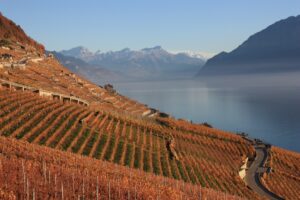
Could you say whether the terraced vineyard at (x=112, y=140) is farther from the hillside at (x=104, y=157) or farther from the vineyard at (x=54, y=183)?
the vineyard at (x=54, y=183)

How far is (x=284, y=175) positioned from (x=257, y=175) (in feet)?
26.6

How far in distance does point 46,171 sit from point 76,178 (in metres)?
1.24

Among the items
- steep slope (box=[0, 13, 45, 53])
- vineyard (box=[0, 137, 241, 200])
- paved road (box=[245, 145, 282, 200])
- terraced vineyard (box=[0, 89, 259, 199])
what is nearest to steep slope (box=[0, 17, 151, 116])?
steep slope (box=[0, 13, 45, 53])

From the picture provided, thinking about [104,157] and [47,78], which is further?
[47,78]

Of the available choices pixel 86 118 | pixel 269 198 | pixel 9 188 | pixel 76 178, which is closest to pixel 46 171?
pixel 76 178

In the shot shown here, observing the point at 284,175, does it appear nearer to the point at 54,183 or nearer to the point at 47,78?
the point at 47,78

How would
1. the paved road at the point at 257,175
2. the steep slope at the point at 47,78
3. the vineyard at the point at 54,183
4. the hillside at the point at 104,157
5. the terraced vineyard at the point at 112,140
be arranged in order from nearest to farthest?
the vineyard at the point at 54,183
the hillside at the point at 104,157
the terraced vineyard at the point at 112,140
the paved road at the point at 257,175
the steep slope at the point at 47,78

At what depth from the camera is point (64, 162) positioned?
2253cm

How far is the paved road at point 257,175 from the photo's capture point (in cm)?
4251

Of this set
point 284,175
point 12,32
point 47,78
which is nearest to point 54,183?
point 284,175

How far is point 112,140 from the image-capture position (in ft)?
126

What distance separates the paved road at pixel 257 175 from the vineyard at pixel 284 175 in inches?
37.6

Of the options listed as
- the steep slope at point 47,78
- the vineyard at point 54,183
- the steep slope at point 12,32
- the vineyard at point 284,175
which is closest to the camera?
the vineyard at point 54,183

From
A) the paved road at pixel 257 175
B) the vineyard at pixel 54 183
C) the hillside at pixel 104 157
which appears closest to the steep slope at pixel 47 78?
the hillside at pixel 104 157
